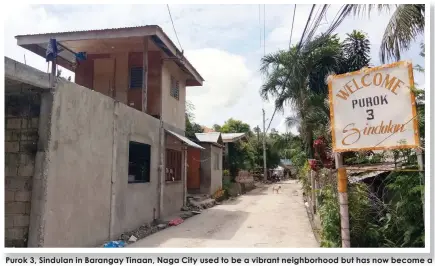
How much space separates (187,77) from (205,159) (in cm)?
589

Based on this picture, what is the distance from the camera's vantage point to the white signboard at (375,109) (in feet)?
Answer: 15.0

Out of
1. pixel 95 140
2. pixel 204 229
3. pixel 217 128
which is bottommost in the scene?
pixel 204 229

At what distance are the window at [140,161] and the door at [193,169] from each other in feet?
28.0

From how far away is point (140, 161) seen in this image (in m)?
10.7

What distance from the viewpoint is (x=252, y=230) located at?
9703 millimetres

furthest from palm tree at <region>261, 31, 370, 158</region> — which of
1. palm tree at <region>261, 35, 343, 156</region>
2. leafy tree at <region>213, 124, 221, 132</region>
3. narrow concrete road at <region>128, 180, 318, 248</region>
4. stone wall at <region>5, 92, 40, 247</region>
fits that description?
leafy tree at <region>213, 124, 221, 132</region>

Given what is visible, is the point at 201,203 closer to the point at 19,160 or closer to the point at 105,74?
the point at 105,74

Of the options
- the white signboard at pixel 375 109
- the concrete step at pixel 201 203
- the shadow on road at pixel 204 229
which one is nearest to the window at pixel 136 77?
the shadow on road at pixel 204 229

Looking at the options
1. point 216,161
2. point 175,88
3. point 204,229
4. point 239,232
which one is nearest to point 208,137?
point 216,161

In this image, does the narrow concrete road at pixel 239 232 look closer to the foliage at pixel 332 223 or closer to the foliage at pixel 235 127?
the foliage at pixel 332 223

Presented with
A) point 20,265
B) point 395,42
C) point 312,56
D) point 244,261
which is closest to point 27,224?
point 20,265

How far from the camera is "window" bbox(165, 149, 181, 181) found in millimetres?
12819

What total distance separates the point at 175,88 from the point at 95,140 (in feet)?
21.5

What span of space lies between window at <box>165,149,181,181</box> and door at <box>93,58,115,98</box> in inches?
121
